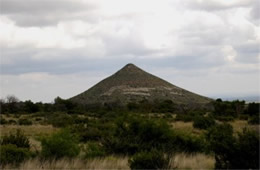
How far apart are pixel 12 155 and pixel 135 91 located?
98.3 meters

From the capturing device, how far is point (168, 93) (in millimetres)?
110000

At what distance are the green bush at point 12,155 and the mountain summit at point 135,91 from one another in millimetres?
89232

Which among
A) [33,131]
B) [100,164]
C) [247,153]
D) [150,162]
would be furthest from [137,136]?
[33,131]

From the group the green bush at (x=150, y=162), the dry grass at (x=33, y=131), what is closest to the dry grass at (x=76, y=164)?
the green bush at (x=150, y=162)

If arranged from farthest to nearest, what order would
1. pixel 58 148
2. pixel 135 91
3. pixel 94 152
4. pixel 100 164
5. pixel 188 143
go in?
pixel 135 91 < pixel 188 143 < pixel 94 152 < pixel 58 148 < pixel 100 164

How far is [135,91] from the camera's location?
110062 mm

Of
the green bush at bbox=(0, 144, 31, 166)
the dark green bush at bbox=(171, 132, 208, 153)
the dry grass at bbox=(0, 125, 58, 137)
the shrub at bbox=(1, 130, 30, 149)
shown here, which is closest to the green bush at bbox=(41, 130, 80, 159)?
the green bush at bbox=(0, 144, 31, 166)

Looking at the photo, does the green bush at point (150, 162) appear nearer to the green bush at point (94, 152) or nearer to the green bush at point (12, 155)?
the green bush at point (94, 152)

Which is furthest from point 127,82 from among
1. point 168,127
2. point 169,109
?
point 168,127

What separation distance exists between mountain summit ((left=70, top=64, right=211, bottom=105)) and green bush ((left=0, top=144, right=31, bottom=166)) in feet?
293

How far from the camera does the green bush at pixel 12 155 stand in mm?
11406

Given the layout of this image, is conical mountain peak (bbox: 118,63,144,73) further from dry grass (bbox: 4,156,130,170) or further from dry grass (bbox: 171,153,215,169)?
dry grass (bbox: 4,156,130,170)

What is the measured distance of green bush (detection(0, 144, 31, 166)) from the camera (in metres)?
11.4

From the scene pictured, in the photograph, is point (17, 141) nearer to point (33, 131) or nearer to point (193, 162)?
point (193, 162)
